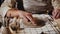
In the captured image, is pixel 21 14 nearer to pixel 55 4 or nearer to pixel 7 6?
pixel 7 6

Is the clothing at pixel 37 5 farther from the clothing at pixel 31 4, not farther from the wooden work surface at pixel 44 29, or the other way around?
the wooden work surface at pixel 44 29

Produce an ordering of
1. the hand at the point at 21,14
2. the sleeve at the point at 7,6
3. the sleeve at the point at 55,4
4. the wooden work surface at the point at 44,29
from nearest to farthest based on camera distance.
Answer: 1. the wooden work surface at the point at 44,29
2. the hand at the point at 21,14
3. the sleeve at the point at 7,6
4. the sleeve at the point at 55,4

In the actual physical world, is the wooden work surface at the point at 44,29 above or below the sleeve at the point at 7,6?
below

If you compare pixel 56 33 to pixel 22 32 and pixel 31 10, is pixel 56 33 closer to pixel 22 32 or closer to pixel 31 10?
pixel 22 32

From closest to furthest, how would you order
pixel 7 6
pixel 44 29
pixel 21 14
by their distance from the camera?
1. pixel 44 29
2. pixel 21 14
3. pixel 7 6

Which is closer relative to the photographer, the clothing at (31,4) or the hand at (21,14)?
the hand at (21,14)

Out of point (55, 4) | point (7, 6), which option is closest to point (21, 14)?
point (7, 6)

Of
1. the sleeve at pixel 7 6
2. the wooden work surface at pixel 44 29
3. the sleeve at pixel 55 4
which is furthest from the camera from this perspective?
the sleeve at pixel 55 4

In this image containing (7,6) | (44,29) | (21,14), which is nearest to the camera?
(44,29)

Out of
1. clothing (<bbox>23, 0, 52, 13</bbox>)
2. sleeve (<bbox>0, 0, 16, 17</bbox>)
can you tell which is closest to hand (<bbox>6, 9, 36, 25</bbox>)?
sleeve (<bbox>0, 0, 16, 17</bbox>)

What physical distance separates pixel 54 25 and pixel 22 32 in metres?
0.20

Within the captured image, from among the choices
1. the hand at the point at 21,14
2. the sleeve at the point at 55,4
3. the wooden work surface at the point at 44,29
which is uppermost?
the sleeve at the point at 55,4

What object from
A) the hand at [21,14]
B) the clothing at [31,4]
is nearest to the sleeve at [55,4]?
the clothing at [31,4]

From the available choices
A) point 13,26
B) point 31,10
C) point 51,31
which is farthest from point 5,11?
point 51,31
